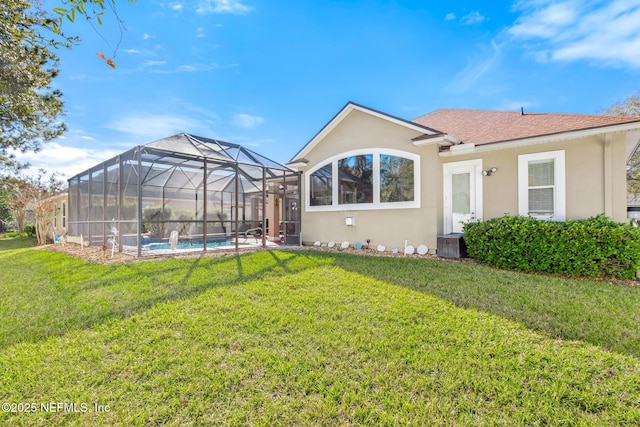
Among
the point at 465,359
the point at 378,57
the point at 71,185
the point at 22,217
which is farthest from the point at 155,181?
the point at 22,217

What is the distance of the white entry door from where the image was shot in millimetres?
8961

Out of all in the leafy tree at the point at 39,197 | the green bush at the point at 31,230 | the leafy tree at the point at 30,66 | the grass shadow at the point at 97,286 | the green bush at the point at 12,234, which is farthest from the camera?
the green bush at the point at 12,234

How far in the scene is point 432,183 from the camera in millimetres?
9047

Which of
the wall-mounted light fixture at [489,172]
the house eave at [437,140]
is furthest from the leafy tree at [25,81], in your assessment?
the wall-mounted light fixture at [489,172]

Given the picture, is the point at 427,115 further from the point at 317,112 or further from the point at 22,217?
the point at 22,217

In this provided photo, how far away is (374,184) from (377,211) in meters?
1.03

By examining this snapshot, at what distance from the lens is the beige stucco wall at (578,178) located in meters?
6.99

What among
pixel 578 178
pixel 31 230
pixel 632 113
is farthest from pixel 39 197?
pixel 632 113

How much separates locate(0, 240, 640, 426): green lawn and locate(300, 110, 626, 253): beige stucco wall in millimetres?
2941

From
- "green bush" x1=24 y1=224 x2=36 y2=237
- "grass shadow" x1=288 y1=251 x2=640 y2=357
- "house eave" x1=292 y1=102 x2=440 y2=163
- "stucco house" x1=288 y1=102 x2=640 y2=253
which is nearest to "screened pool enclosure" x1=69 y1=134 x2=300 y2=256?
"house eave" x1=292 y1=102 x2=440 y2=163

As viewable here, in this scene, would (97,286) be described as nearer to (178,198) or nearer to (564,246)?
(564,246)

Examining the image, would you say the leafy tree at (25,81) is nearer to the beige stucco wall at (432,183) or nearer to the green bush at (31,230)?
the beige stucco wall at (432,183)

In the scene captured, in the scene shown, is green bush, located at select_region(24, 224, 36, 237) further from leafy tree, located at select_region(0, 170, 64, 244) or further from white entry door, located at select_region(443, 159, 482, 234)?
white entry door, located at select_region(443, 159, 482, 234)

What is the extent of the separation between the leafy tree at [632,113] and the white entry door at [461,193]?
16.1 meters
